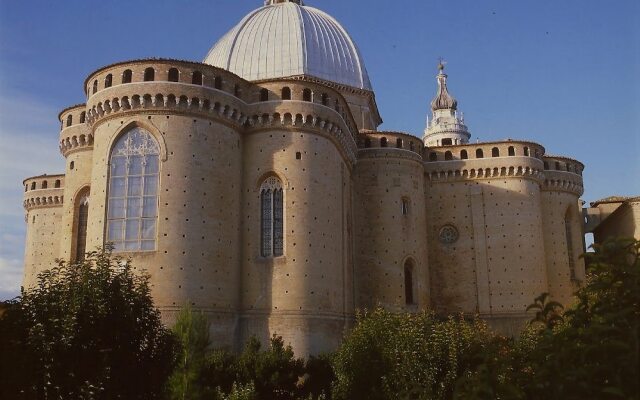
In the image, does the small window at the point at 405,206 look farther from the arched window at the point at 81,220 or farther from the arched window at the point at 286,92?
the arched window at the point at 81,220

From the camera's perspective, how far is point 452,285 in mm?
32219

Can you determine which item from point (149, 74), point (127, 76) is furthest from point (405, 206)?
point (127, 76)

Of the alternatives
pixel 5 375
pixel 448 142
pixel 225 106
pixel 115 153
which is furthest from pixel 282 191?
pixel 448 142

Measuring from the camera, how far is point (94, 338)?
13.5 m

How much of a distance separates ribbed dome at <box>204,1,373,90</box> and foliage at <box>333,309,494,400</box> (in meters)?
16.9

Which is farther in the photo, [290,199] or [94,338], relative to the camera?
[290,199]

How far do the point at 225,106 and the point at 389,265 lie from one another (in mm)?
10128

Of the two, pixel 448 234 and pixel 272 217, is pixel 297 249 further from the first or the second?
pixel 448 234

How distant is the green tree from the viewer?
15.3m

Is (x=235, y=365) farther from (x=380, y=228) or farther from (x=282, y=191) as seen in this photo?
(x=380, y=228)

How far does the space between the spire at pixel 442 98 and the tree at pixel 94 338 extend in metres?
37.4

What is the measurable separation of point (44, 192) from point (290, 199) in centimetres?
1549

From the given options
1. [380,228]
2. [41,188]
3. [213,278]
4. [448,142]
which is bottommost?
[213,278]

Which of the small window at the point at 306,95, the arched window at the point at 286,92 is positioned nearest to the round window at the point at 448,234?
the small window at the point at 306,95
